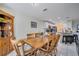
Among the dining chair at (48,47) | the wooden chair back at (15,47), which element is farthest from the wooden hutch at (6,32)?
the dining chair at (48,47)

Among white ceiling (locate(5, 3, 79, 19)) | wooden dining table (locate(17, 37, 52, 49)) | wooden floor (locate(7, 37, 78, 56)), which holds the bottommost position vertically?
wooden floor (locate(7, 37, 78, 56))

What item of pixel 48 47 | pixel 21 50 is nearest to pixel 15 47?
pixel 21 50

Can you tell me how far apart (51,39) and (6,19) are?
83 cm

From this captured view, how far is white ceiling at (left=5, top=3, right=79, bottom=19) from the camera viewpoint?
2209mm

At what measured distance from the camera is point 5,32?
2.24m

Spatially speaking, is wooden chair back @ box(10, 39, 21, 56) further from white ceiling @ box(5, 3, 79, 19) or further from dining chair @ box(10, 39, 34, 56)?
white ceiling @ box(5, 3, 79, 19)

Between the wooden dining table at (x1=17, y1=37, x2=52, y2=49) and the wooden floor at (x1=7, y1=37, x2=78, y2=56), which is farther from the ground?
the wooden dining table at (x1=17, y1=37, x2=52, y2=49)

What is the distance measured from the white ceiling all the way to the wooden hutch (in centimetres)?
19

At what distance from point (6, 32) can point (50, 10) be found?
83cm

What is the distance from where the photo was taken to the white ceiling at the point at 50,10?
221 cm

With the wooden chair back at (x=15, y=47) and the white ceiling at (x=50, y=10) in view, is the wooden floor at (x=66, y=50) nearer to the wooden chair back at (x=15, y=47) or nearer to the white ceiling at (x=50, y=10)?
the wooden chair back at (x=15, y=47)

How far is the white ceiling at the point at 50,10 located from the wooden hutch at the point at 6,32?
189 millimetres

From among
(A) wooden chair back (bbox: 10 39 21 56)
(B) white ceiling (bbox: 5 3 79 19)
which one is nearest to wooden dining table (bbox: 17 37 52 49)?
(A) wooden chair back (bbox: 10 39 21 56)

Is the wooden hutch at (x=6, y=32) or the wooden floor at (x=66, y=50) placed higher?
the wooden hutch at (x=6, y=32)
